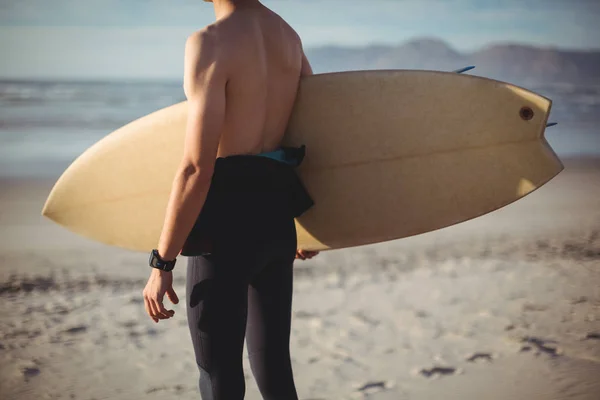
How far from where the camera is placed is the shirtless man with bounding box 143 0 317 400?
1466 mm

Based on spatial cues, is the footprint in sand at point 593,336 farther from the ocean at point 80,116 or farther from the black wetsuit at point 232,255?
the ocean at point 80,116

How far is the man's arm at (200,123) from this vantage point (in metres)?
1.45

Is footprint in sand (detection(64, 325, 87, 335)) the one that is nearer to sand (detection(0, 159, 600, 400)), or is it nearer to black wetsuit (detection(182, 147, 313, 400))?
sand (detection(0, 159, 600, 400))

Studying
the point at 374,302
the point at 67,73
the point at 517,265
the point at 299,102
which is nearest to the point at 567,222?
the point at 517,265

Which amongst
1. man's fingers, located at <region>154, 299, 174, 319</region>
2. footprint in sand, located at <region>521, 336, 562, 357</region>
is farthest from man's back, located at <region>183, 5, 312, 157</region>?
footprint in sand, located at <region>521, 336, 562, 357</region>

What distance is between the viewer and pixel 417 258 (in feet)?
15.8

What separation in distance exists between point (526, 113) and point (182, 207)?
1.10m

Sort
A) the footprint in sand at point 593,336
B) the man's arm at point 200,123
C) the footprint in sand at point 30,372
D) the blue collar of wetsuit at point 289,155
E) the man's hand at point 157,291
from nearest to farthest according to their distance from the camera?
the man's arm at point 200,123
the man's hand at point 157,291
the blue collar of wetsuit at point 289,155
the footprint in sand at point 30,372
the footprint in sand at point 593,336

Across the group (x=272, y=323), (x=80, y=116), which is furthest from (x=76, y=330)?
(x=80, y=116)

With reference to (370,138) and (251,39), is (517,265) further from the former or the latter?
(251,39)

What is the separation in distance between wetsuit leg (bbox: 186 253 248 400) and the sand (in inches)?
48.0

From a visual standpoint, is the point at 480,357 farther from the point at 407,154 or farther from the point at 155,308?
the point at 155,308

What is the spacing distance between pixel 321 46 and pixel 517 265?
63.4 ft

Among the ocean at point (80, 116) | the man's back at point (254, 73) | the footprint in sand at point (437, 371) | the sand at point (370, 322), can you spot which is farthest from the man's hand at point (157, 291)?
the ocean at point (80, 116)
